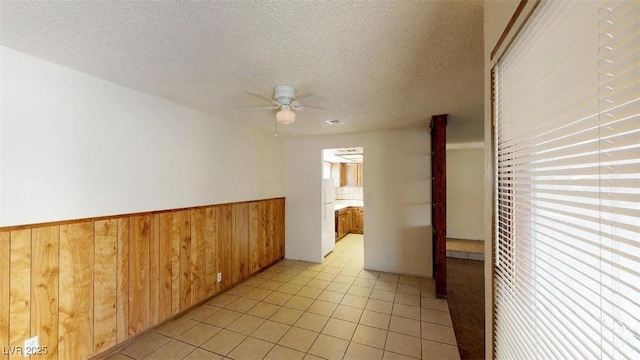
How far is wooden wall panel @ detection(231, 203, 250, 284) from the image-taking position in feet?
11.6

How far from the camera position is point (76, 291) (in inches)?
77.1

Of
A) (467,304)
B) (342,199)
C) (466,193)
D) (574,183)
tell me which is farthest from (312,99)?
(342,199)

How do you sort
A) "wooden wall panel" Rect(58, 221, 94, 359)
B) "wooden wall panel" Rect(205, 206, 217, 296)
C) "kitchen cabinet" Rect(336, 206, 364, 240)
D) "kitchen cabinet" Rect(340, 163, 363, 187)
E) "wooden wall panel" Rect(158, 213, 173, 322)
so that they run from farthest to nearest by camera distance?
"kitchen cabinet" Rect(340, 163, 363, 187) → "kitchen cabinet" Rect(336, 206, 364, 240) → "wooden wall panel" Rect(205, 206, 217, 296) → "wooden wall panel" Rect(158, 213, 173, 322) → "wooden wall panel" Rect(58, 221, 94, 359)

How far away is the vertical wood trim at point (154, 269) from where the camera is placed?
97.9 inches

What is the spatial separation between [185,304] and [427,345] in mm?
2530

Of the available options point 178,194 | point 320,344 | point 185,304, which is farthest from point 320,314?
point 178,194

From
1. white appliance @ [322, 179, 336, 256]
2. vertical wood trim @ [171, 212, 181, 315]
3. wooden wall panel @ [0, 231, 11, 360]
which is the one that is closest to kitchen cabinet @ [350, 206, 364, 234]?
white appliance @ [322, 179, 336, 256]

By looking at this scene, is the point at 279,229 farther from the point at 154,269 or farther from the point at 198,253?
the point at 154,269

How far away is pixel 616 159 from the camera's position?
1.73 ft

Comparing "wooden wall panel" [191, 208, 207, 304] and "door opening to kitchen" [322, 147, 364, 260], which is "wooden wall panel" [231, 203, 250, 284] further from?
"door opening to kitchen" [322, 147, 364, 260]

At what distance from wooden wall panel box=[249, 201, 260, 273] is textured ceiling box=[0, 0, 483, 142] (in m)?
1.88

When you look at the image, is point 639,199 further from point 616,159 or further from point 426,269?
point 426,269

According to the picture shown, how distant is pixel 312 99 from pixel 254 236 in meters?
2.41

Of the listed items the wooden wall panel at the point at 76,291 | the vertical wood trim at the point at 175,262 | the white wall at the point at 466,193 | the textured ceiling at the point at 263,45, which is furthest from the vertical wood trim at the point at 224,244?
the white wall at the point at 466,193
